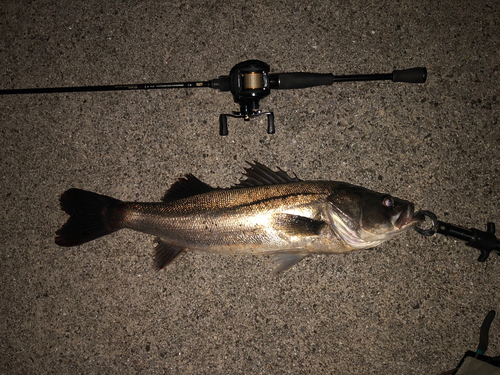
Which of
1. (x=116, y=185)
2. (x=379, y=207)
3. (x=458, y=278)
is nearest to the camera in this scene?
(x=379, y=207)

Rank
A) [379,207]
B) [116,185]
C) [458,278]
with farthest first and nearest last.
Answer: [116,185] < [458,278] < [379,207]

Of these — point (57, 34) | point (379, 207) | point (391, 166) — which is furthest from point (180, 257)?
point (57, 34)

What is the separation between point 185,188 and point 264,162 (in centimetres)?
69

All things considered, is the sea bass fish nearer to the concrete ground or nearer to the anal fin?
the anal fin

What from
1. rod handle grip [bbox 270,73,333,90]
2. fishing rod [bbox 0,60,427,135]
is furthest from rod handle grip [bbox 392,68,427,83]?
rod handle grip [bbox 270,73,333,90]

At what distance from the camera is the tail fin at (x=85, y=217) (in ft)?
7.32

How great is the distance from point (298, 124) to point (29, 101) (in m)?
2.45

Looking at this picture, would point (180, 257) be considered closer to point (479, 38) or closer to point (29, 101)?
point (29, 101)

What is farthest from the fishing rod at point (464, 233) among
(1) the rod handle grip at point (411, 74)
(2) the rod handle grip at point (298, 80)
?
(2) the rod handle grip at point (298, 80)

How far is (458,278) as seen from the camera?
2.31 m

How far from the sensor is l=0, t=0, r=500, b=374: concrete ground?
2.32 metres

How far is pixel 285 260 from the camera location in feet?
6.88

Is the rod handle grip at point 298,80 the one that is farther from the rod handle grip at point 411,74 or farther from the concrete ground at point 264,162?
the rod handle grip at point 411,74

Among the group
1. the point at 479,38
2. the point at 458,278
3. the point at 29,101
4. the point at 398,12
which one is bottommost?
the point at 458,278
